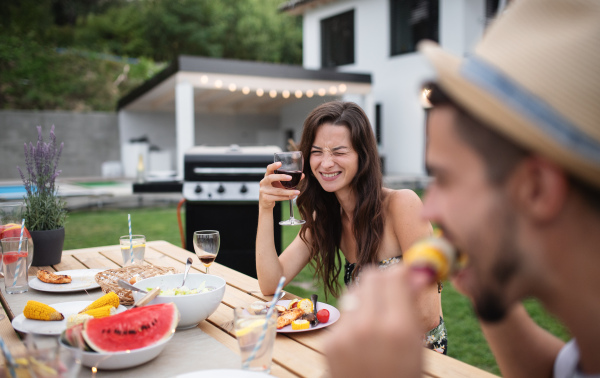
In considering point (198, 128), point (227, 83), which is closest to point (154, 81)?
point (227, 83)

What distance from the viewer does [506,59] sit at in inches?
27.9

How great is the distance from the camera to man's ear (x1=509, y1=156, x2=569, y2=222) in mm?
698

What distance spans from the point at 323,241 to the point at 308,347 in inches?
40.0

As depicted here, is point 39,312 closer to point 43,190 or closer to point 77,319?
point 77,319

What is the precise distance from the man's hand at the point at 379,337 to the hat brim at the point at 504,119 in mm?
279

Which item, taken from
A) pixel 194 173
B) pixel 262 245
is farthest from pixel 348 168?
pixel 194 173

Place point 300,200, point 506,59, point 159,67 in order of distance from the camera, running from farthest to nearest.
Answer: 1. point 159,67
2. point 300,200
3. point 506,59

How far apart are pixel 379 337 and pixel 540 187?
334mm

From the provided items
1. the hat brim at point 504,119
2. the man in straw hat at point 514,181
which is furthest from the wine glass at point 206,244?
the hat brim at point 504,119

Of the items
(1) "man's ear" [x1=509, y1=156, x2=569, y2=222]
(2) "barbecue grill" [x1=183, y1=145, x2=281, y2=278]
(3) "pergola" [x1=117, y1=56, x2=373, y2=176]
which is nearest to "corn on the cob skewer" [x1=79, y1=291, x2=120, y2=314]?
(1) "man's ear" [x1=509, y1=156, x2=569, y2=222]

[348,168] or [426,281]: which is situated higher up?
[348,168]

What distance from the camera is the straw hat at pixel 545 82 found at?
0.66m

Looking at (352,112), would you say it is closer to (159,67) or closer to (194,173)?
(194,173)

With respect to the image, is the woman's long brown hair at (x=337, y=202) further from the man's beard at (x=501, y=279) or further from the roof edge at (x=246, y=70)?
the roof edge at (x=246, y=70)
